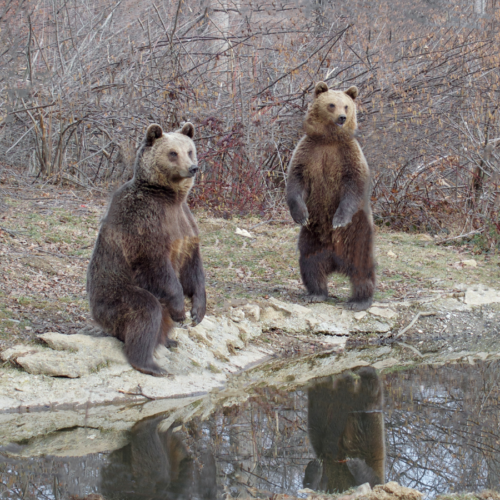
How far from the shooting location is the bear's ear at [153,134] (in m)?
5.21

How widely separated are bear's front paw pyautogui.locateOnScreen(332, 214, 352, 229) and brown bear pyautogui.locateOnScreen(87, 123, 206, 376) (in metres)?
1.88

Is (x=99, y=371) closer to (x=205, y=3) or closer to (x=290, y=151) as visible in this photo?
(x=290, y=151)

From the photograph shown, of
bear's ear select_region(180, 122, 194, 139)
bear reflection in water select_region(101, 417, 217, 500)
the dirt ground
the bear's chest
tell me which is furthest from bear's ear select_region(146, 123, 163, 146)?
bear reflection in water select_region(101, 417, 217, 500)

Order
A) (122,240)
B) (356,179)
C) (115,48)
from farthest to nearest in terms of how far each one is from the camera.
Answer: (115,48), (356,179), (122,240)

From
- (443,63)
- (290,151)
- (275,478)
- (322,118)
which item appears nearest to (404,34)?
(443,63)

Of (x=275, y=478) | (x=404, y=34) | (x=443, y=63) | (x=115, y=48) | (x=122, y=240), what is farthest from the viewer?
(x=404, y=34)

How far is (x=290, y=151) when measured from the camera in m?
12.0

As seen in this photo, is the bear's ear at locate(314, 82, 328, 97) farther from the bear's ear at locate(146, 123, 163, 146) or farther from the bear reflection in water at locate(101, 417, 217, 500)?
the bear reflection in water at locate(101, 417, 217, 500)

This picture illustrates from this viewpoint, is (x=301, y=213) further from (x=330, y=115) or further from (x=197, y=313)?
(x=197, y=313)

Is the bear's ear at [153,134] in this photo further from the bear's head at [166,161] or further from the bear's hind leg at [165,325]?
the bear's hind leg at [165,325]

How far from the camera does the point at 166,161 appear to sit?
5.18 m

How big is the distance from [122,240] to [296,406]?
1.96 meters

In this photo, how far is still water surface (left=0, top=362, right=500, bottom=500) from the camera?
384 cm

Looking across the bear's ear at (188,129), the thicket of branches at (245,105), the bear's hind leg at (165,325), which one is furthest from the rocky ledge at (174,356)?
the thicket of branches at (245,105)
